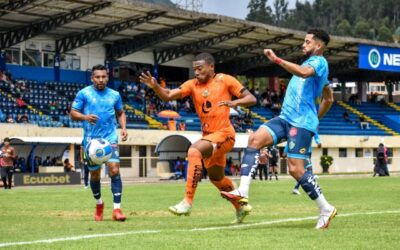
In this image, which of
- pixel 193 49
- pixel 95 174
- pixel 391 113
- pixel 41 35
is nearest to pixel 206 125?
pixel 95 174

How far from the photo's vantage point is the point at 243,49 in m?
65.9

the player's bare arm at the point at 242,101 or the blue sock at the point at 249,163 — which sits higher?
the player's bare arm at the point at 242,101

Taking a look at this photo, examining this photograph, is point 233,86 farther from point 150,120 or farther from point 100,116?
point 150,120

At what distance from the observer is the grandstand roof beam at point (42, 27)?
164 feet

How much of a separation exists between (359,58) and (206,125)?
56961 millimetres

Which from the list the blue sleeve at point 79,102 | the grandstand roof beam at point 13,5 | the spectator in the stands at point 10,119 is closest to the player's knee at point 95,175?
the blue sleeve at point 79,102

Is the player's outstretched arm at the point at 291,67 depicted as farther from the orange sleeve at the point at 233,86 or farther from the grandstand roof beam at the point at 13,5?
the grandstand roof beam at the point at 13,5

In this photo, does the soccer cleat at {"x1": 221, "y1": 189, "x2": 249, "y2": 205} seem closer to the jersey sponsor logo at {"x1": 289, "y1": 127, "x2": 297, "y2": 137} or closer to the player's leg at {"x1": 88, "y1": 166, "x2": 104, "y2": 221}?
the jersey sponsor logo at {"x1": 289, "y1": 127, "x2": 297, "y2": 137}

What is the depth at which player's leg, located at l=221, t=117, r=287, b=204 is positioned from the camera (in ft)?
37.3

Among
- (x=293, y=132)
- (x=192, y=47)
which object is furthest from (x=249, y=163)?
(x=192, y=47)

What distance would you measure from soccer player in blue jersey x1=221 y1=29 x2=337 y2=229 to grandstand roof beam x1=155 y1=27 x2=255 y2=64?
1911 inches

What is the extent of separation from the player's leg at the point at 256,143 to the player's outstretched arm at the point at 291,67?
89 centimetres

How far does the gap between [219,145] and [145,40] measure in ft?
155

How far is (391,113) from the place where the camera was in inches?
3061
